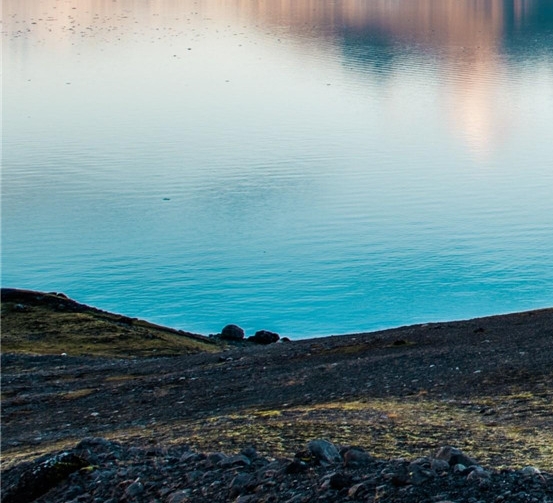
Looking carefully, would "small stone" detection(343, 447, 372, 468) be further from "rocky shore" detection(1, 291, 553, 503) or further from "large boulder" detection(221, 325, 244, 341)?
"large boulder" detection(221, 325, 244, 341)

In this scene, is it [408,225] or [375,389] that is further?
[408,225]

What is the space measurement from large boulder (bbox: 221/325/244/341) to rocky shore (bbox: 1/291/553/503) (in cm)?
122

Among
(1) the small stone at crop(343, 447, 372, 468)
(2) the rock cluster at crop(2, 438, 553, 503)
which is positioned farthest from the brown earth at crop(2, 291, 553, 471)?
(1) the small stone at crop(343, 447, 372, 468)

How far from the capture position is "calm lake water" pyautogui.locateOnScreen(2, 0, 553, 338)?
34562 mm

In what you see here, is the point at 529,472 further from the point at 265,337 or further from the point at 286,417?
the point at 265,337

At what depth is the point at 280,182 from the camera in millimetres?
46688

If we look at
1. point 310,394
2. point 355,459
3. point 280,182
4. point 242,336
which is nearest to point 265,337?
point 242,336

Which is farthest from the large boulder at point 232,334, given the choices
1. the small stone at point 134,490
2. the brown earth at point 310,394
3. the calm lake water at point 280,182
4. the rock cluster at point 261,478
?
the small stone at point 134,490

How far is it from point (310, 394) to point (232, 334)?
13.1m

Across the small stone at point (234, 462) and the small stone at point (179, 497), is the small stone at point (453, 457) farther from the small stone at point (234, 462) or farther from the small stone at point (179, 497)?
the small stone at point (179, 497)

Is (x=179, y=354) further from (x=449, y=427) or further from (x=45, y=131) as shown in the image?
(x=45, y=131)

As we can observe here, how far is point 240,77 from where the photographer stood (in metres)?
80.5

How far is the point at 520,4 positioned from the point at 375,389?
150 metres

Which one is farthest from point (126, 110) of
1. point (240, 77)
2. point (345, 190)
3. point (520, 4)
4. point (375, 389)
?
point (520, 4)
